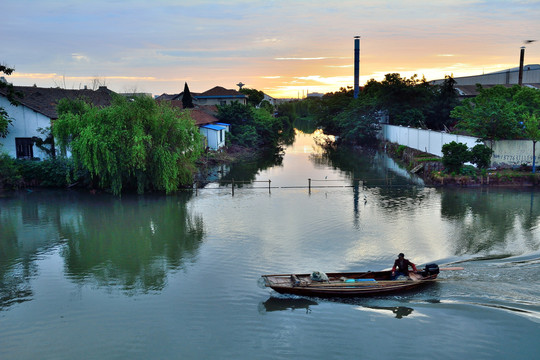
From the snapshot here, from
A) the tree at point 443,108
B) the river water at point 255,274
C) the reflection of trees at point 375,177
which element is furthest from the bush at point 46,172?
the tree at point 443,108

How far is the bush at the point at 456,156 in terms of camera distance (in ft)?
101

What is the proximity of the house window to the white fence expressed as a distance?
34.0 metres

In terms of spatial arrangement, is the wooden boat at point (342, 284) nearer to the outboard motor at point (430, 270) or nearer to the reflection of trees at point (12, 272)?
the outboard motor at point (430, 270)

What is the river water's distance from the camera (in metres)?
11.2

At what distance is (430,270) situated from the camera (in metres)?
13.9

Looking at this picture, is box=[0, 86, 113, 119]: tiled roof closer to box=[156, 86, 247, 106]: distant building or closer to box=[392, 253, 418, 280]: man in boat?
box=[392, 253, 418, 280]: man in boat

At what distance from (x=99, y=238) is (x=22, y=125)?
63.5 ft

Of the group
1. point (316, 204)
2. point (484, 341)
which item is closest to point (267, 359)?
point (484, 341)

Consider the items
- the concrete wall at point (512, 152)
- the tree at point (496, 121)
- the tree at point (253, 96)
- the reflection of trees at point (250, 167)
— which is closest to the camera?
the tree at point (496, 121)

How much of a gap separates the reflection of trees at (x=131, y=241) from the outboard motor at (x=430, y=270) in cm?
860

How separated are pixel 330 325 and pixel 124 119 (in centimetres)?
2031

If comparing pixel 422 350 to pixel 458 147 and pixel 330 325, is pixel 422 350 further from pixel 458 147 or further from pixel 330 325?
pixel 458 147

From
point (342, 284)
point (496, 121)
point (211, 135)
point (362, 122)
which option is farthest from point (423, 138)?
point (342, 284)

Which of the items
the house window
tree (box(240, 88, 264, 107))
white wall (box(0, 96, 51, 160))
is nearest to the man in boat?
white wall (box(0, 96, 51, 160))
